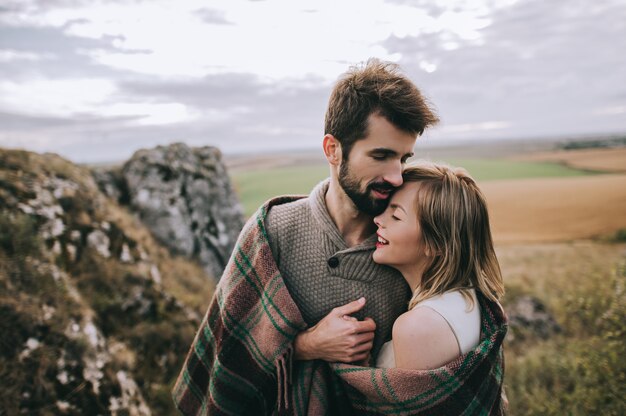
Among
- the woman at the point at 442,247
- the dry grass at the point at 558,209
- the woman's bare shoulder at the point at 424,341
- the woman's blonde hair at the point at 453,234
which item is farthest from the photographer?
the dry grass at the point at 558,209

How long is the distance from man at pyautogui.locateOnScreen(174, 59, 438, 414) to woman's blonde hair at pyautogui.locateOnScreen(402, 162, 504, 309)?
0.23m

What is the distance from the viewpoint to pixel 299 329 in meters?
2.42

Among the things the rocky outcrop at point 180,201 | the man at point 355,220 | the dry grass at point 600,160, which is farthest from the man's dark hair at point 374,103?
the dry grass at point 600,160

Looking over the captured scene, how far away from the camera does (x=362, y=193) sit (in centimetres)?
250

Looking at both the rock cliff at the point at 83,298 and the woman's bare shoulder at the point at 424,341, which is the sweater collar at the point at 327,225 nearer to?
the woman's bare shoulder at the point at 424,341

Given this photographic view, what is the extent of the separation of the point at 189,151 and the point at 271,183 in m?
55.8

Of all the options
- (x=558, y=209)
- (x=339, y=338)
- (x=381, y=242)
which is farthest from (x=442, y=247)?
(x=558, y=209)

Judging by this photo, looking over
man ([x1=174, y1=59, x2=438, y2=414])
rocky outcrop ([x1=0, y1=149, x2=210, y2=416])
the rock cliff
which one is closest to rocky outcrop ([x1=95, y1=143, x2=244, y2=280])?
the rock cliff

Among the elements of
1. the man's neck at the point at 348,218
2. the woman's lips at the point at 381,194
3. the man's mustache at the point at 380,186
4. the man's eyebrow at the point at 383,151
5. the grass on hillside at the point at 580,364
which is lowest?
the grass on hillside at the point at 580,364

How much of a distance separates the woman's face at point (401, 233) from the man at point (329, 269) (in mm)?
89

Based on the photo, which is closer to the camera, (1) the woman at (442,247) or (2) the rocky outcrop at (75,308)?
(1) the woman at (442,247)

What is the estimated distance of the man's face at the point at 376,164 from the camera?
95.7 inches

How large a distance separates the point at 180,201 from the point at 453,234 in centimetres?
824

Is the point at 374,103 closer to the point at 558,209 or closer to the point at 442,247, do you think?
the point at 442,247
